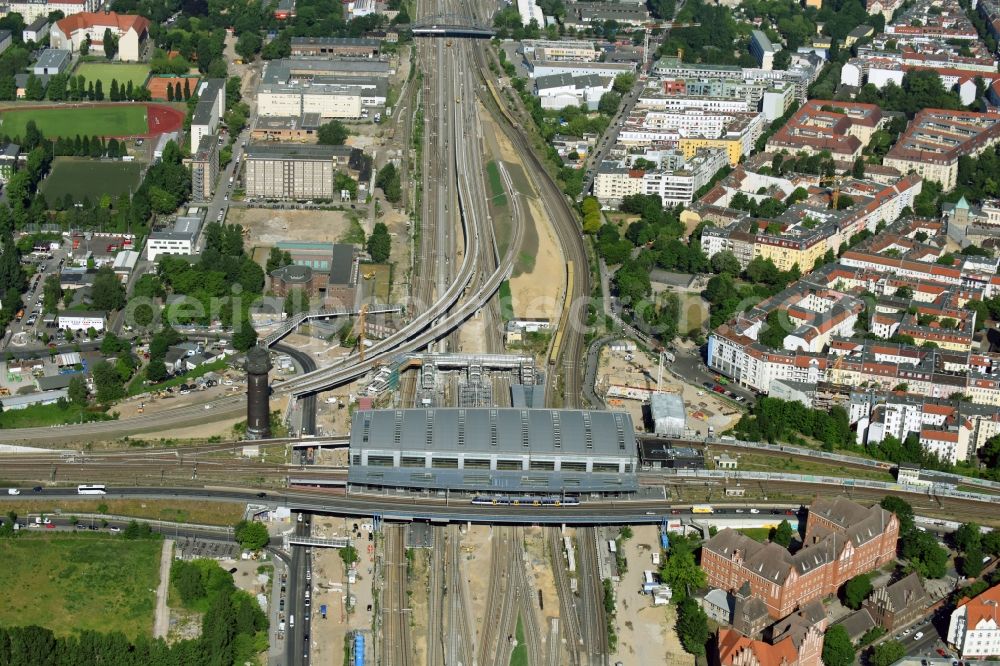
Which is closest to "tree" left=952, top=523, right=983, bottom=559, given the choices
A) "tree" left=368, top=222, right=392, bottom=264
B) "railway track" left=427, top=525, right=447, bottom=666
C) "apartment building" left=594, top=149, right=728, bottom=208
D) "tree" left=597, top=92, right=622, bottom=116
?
"railway track" left=427, top=525, right=447, bottom=666

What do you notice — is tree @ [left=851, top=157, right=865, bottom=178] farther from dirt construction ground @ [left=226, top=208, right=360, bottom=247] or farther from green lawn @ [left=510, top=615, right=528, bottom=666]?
green lawn @ [left=510, top=615, right=528, bottom=666]

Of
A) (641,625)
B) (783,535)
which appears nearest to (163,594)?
(641,625)

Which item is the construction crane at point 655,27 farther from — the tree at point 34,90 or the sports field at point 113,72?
the tree at point 34,90

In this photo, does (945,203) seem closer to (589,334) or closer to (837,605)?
(589,334)

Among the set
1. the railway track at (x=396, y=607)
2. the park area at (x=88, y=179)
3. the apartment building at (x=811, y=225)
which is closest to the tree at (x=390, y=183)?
the park area at (x=88, y=179)

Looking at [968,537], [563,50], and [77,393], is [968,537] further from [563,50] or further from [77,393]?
[563,50]

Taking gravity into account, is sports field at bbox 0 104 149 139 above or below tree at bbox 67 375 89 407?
above
